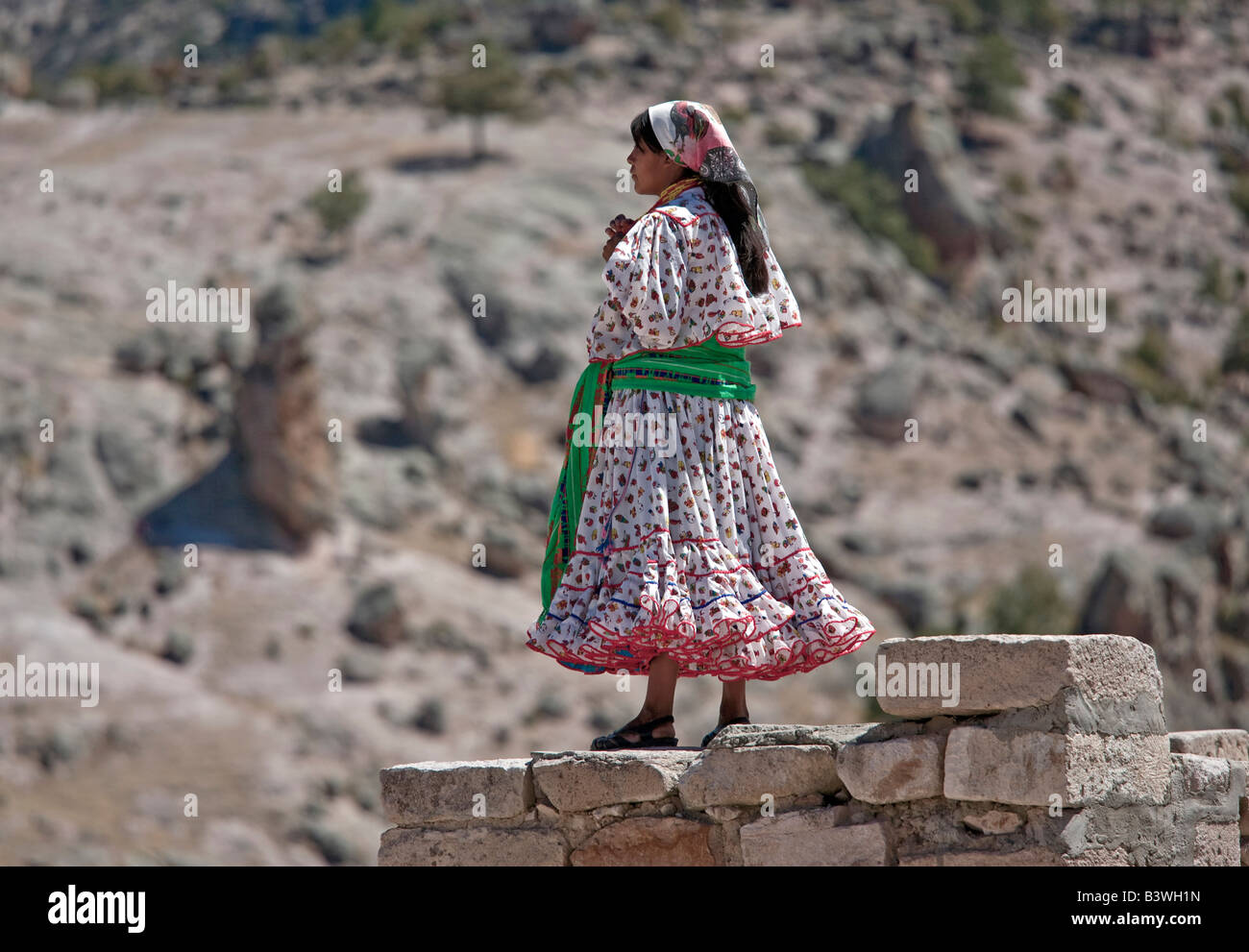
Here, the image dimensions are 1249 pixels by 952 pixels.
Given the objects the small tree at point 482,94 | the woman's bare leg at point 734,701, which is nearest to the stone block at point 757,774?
the woman's bare leg at point 734,701

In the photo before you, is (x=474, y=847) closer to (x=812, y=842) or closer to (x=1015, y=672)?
(x=812, y=842)

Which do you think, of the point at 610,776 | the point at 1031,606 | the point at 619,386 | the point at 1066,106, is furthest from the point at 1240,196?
the point at 610,776

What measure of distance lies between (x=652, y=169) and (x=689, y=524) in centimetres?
108

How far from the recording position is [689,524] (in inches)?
191

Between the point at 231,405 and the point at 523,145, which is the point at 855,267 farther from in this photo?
the point at 231,405

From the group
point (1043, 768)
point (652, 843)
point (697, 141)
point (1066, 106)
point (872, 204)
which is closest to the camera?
point (1043, 768)

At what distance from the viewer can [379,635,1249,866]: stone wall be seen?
13.9 ft

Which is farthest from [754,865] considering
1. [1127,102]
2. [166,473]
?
[1127,102]

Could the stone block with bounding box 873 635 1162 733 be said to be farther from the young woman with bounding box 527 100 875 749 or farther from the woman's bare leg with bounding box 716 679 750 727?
the woman's bare leg with bounding box 716 679 750 727

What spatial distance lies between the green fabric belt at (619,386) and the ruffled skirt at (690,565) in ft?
0.14

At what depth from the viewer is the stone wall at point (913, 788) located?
13.9ft

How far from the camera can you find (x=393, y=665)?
24.9m

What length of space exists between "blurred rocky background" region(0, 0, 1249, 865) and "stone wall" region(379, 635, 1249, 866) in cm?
1631

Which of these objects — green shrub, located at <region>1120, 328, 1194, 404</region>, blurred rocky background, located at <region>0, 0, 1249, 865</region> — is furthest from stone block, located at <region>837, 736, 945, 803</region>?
green shrub, located at <region>1120, 328, 1194, 404</region>
